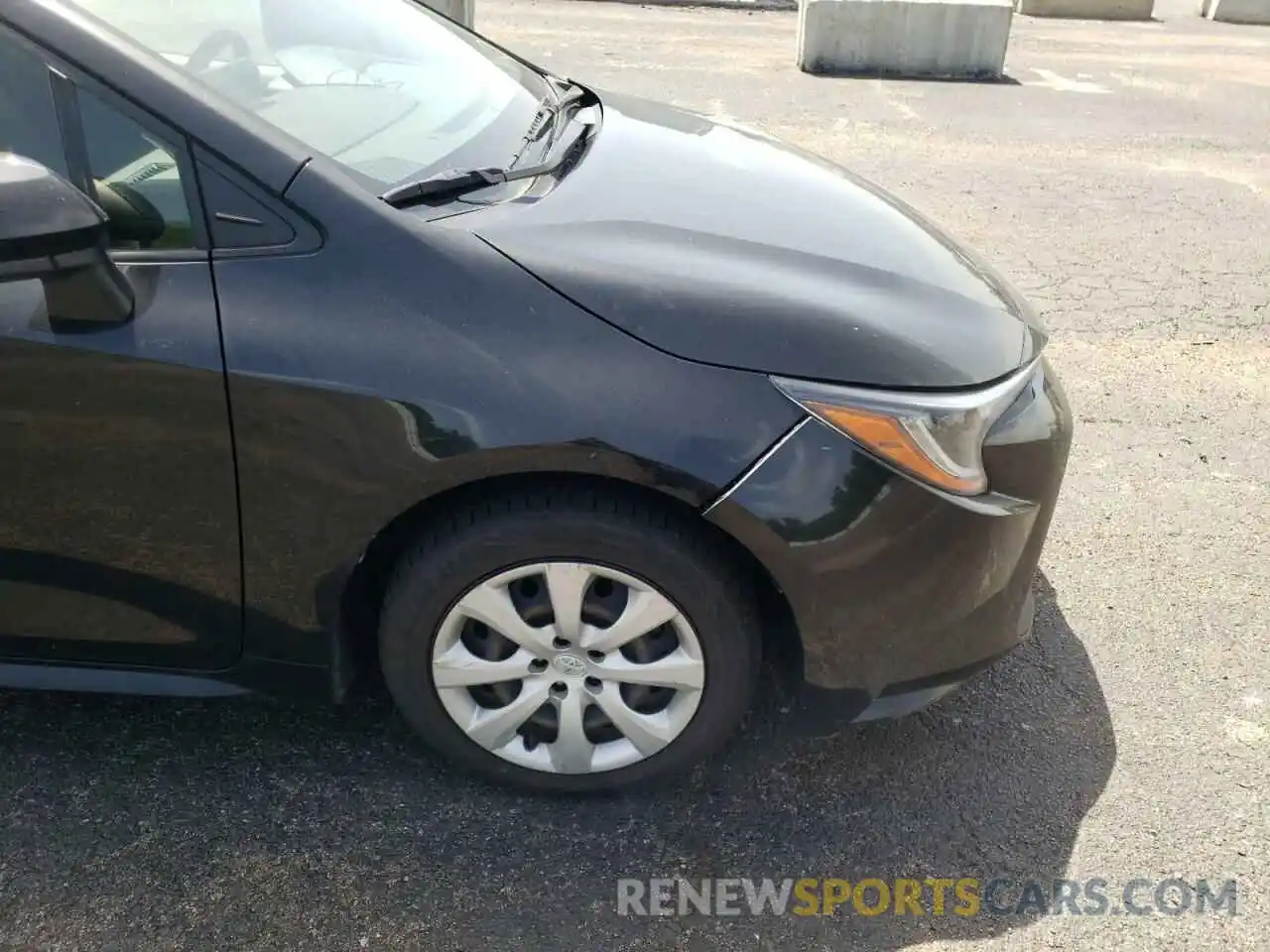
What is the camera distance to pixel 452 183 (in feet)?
7.20

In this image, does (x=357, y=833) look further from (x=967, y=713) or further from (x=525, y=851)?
(x=967, y=713)

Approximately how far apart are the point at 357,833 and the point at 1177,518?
8.48 feet

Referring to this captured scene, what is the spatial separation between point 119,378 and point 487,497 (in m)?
0.66

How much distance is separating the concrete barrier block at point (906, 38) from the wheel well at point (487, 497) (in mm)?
9426

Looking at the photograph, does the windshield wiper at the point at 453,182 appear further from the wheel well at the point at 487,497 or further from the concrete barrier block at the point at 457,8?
the concrete barrier block at the point at 457,8

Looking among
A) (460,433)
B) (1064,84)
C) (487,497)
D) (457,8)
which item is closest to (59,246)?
(460,433)

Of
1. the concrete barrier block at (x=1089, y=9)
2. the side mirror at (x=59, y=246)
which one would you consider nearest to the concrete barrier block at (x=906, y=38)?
the concrete barrier block at (x=1089, y=9)

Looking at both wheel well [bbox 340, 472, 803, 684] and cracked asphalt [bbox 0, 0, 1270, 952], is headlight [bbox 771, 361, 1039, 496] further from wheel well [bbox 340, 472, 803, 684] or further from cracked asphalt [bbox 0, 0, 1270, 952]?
cracked asphalt [bbox 0, 0, 1270, 952]

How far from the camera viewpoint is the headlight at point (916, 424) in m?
1.98

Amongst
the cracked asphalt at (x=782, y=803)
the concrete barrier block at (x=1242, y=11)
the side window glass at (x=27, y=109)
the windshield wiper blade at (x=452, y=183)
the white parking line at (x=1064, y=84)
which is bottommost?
the cracked asphalt at (x=782, y=803)

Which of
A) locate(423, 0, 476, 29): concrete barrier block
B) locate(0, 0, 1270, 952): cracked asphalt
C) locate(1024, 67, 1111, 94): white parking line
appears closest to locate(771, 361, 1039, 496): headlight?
locate(0, 0, 1270, 952): cracked asphalt

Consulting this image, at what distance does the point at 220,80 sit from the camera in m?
2.26

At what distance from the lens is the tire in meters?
2.04

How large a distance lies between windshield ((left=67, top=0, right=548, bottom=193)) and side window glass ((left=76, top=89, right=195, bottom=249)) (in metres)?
0.19
